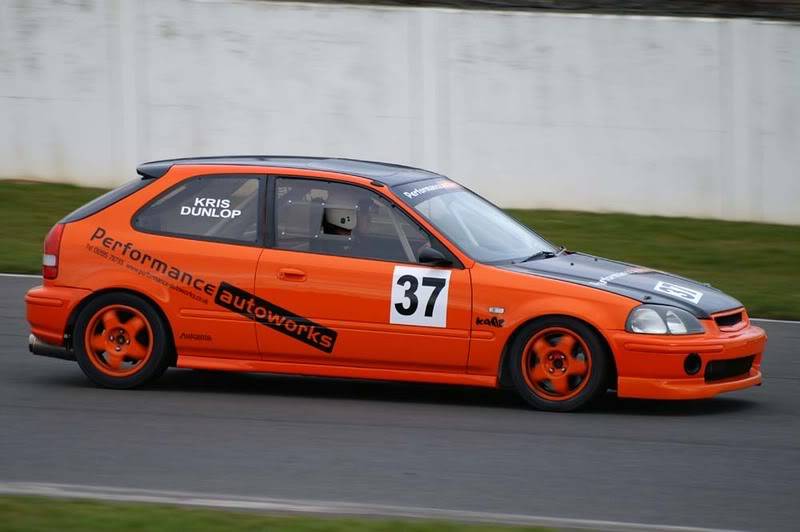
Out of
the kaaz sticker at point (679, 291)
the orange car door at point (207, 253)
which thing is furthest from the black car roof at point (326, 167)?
the kaaz sticker at point (679, 291)

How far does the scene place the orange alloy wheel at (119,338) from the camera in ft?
27.6

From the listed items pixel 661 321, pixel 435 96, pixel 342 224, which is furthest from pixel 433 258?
pixel 435 96

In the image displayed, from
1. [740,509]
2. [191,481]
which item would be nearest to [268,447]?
[191,481]

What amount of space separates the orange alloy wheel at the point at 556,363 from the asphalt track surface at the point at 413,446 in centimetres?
18

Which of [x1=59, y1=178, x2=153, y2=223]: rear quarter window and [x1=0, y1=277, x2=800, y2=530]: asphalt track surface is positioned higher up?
[x1=59, y1=178, x2=153, y2=223]: rear quarter window

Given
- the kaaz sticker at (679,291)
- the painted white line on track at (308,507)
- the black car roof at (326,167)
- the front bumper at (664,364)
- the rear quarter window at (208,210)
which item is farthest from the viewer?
the black car roof at (326,167)

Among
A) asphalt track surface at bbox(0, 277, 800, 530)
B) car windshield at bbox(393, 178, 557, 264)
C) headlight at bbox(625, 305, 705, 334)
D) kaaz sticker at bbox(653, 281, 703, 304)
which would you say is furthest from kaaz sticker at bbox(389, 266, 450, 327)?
kaaz sticker at bbox(653, 281, 703, 304)

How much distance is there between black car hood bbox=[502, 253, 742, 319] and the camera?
7852 millimetres

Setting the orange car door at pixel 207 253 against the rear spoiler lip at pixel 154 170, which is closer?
the orange car door at pixel 207 253

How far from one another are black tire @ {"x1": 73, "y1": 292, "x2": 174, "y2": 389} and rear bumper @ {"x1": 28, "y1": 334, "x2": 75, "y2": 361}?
0.08 metres

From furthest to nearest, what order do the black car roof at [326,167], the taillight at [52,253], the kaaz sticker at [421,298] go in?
the taillight at [52,253], the black car roof at [326,167], the kaaz sticker at [421,298]

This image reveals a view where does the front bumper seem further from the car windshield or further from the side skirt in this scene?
the car windshield

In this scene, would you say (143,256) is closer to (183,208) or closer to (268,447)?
(183,208)

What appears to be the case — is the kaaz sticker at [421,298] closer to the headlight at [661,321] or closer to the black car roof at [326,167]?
the black car roof at [326,167]
